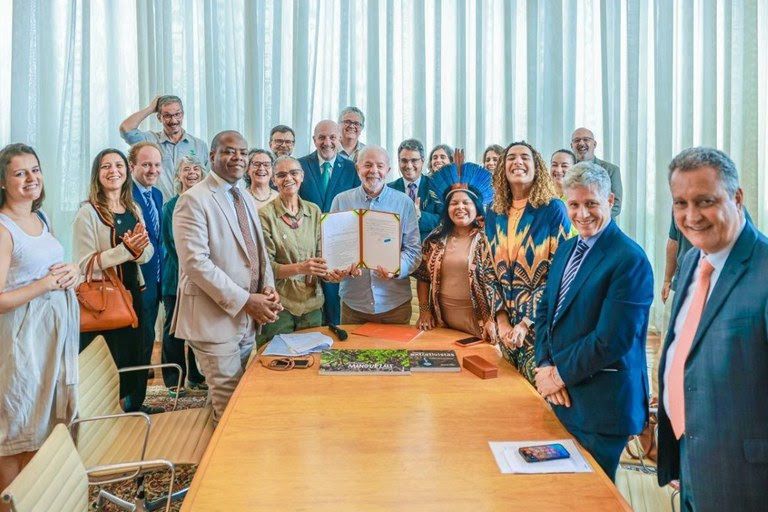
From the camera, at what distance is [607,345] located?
5.65ft

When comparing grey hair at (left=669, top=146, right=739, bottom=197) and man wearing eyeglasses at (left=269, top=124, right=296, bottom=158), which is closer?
grey hair at (left=669, top=146, right=739, bottom=197)

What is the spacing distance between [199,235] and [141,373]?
1314 mm

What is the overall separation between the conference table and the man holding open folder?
868mm

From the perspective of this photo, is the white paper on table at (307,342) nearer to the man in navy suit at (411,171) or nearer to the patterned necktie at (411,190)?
the man in navy suit at (411,171)

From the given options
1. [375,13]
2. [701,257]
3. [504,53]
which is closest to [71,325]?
[701,257]

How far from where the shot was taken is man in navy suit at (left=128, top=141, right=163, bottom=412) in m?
3.29

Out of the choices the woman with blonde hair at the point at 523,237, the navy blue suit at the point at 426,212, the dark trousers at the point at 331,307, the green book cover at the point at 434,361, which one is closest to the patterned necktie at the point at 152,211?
the dark trousers at the point at 331,307

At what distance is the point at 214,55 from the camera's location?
5.24 m

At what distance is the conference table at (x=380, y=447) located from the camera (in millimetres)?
1282

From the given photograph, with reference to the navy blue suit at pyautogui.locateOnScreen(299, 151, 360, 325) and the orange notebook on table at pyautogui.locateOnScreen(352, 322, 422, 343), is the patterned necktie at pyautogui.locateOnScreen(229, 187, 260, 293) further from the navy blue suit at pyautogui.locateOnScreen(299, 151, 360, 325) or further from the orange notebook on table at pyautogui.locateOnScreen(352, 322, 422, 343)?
the navy blue suit at pyautogui.locateOnScreen(299, 151, 360, 325)

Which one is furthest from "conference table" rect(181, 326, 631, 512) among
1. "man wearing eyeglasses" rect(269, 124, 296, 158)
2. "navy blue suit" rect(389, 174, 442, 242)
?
"man wearing eyeglasses" rect(269, 124, 296, 158)

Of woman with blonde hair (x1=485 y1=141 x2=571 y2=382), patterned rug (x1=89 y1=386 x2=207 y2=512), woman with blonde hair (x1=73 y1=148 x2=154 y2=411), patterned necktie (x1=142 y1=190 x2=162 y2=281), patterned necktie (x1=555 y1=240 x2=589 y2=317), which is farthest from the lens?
patterned necktie (x1=142 y1=190 x2=162 y2=281)

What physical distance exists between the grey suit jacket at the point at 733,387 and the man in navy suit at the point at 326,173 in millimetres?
2792

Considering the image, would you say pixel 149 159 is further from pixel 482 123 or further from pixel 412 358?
pixel 482 123
